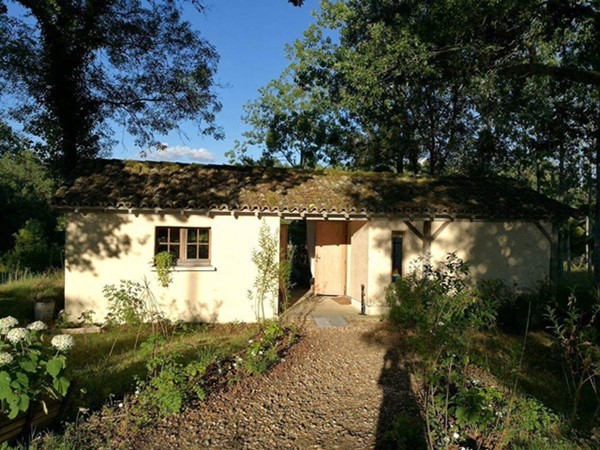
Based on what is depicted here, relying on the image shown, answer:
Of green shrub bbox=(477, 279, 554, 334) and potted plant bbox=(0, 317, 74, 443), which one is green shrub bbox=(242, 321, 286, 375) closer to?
potted plant bbox=(0, 317, 74, 443)

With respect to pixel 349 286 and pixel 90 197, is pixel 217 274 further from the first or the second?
pixel 349 286

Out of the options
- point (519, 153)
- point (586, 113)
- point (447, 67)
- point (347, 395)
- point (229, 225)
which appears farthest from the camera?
point (519, 153)

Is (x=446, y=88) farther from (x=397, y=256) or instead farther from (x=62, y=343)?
(x=62, y=343)

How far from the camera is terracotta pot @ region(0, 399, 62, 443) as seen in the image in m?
3.62

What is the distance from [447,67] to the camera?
1146 cm

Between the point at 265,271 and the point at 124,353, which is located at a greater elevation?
the point at 265,271

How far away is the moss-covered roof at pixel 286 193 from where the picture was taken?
397 inches

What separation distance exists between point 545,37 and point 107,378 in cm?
1262

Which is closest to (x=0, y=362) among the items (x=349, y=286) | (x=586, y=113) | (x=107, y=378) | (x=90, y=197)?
(x=107, y=378)

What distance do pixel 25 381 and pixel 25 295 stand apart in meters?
10.4

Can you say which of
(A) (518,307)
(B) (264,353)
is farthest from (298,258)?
(B) (264,353)

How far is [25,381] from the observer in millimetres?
3393

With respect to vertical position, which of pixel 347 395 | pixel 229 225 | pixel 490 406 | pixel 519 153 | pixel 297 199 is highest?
pixel 519 153

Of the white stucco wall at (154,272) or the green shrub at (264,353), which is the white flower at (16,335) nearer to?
the green shrub at (264,353)
